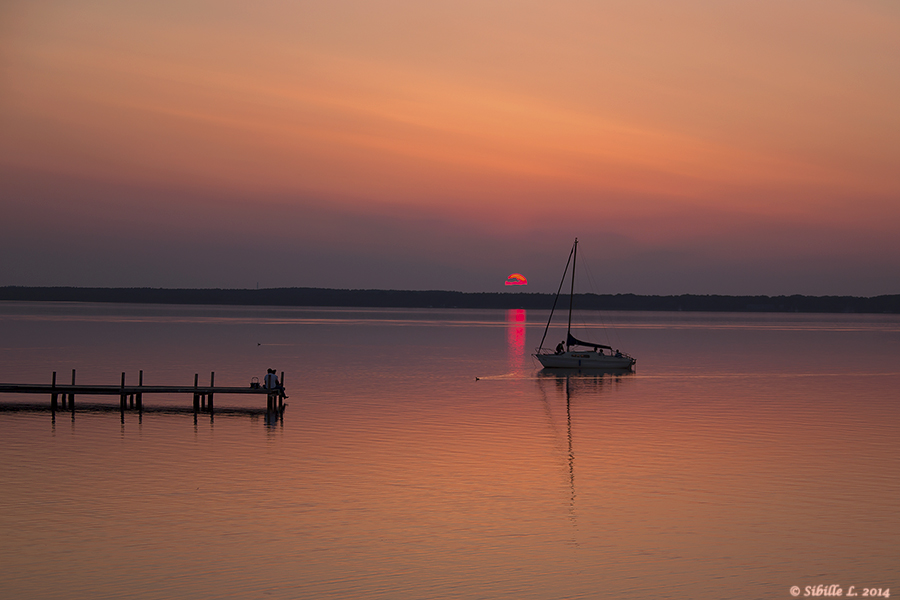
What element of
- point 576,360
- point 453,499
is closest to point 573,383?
point 576,360

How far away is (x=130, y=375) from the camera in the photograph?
6700 cm

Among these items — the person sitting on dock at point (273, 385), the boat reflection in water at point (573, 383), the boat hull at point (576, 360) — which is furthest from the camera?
the boat hull at point (576, 360)

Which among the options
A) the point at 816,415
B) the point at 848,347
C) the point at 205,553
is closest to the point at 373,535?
the point at 205,553

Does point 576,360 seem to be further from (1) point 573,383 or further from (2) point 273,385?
(2) point 273,385

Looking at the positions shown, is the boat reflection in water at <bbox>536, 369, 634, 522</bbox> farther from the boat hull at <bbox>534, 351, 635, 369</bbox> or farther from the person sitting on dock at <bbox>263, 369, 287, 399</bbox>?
the person sitting on dock at <bbox>263, 369, 287, 399</bbox>

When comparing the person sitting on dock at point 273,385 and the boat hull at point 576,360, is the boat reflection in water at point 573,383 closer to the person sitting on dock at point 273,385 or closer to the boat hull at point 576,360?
the boat hull at point 576,360

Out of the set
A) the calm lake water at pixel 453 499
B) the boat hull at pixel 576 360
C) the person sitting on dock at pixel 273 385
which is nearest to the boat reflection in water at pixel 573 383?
the boat hull at pixel 576 360

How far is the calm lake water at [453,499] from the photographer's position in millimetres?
19203

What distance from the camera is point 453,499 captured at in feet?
85.3

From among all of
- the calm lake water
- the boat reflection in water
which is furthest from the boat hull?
the calm lake water

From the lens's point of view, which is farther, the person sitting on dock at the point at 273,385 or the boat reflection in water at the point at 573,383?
the boat reflection in water at the point at 573,383

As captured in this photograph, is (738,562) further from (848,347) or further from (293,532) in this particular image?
(848,347)

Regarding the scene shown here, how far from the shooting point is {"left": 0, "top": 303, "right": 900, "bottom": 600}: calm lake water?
19.2 metres

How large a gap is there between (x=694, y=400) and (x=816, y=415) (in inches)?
349
